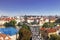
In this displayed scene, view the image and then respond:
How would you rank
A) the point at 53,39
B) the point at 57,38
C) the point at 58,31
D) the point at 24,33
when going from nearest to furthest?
the point at 57,38, the point at 53,39, the point at 24,33, the point at 58,31

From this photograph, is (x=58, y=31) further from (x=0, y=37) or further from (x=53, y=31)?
(x=0, y=37)

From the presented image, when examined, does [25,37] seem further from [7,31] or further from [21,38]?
[7,31]

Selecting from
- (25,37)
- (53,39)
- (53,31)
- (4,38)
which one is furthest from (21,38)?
(53,31)

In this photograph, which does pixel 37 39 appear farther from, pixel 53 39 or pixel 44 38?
pixel 53 39

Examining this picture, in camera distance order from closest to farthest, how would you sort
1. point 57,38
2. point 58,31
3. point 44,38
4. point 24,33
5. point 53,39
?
point 57,38
point 53,39
point 24,33
point 44,38
point 58,31

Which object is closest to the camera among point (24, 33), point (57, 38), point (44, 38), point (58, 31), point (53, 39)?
point (57, 38)

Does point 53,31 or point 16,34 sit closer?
point 16,34

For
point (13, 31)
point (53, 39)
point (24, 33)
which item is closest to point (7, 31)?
point (13, 31)

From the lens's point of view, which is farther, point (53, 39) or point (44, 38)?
point (44, 38)

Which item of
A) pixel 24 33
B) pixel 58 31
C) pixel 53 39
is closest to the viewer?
pixel 53 39
